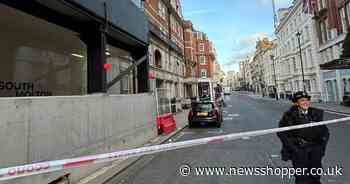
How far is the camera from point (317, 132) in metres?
3.32

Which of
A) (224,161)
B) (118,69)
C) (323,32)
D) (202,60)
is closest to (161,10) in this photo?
(118,69)

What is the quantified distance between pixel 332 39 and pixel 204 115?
22996 millimetres

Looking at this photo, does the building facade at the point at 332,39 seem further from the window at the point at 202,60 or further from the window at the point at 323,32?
the window at the point at 202,60

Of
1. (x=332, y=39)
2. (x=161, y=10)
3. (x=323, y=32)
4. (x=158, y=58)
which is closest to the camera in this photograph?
(x=158, y=58)

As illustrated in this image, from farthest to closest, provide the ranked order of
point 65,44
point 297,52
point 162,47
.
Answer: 1. point 297,52
2. point 162,47
3. point 65,44

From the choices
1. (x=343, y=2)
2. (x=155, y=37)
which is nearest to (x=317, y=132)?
(x=155, y=37)

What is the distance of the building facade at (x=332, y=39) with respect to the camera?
24625mm

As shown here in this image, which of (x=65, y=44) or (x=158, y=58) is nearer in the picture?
(x=65, y=44)

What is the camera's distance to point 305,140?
336cm

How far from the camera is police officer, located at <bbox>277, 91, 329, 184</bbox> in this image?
10.9 feet

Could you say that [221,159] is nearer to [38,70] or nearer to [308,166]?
[308,166]

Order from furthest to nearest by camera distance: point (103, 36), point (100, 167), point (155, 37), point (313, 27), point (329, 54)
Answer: point (313, 27) → point (329, 54) → point (155, 37) → point (103, 36) → point (100, 167)

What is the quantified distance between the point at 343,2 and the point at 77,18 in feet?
94.7

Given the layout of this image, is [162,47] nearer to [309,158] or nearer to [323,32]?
[309,158]
